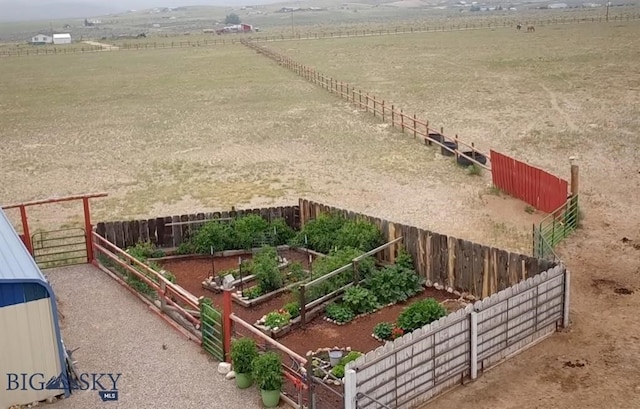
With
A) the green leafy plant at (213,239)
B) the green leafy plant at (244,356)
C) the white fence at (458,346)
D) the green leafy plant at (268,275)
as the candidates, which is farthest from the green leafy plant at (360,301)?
the green leafy plant at (213,239)

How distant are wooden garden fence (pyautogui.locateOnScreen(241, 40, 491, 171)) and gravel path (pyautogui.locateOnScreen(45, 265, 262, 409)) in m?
14.8

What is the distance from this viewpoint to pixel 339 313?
46.0ft

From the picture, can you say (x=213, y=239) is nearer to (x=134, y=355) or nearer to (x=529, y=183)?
(x=134, y=355)

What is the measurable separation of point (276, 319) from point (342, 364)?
91.0 inches

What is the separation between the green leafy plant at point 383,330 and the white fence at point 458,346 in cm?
200

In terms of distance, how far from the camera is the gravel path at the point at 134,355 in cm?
1072

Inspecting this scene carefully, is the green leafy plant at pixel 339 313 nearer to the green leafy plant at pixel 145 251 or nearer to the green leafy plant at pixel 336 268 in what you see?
the green leafy plant at pixel 336 268

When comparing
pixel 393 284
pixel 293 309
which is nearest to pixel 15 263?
pixel 293 309

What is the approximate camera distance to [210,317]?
474 inches

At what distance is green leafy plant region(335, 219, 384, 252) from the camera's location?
622 inches

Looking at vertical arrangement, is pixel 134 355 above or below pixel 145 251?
below

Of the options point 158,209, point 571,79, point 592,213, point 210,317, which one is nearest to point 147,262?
point 210,317

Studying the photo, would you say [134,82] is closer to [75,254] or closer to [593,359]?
[75,254]

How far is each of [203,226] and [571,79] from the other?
115ft
